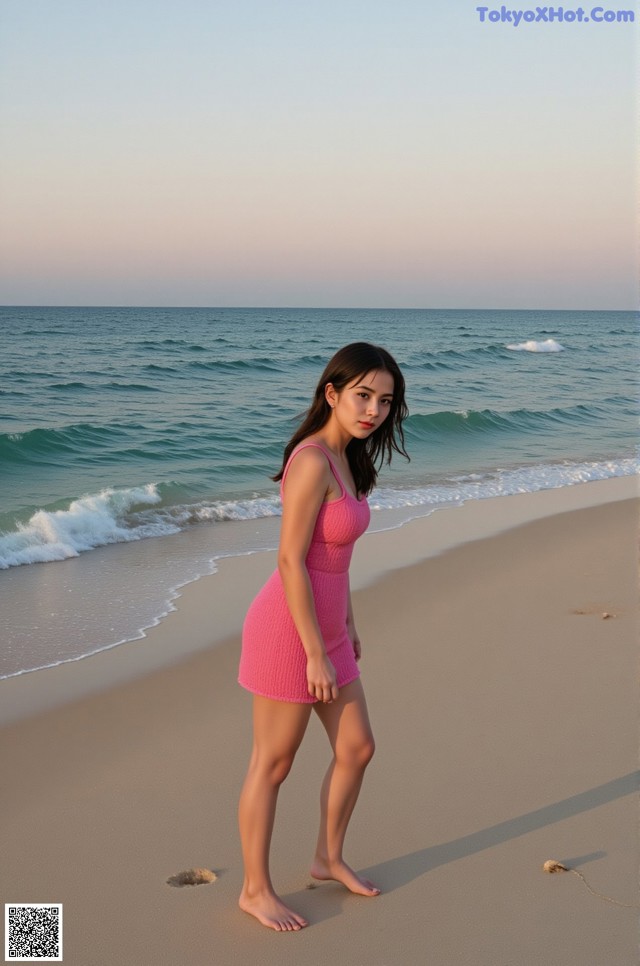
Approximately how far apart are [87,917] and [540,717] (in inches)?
93.2

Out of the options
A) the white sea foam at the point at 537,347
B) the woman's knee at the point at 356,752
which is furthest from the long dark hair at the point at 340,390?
the white sea foam at the point at 537,347

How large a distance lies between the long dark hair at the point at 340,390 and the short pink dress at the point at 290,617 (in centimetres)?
14

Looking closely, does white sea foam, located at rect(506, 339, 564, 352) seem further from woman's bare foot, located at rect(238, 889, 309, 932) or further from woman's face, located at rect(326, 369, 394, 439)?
woman's bare foot, located at rect(238, 889, 309, 932)

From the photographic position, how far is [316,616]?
3088mm

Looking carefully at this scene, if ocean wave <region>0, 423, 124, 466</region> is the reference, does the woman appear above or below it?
above

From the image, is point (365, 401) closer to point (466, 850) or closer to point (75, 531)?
point (466, 850)

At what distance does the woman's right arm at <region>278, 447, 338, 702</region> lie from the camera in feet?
9.87

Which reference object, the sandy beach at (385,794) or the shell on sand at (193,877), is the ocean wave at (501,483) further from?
the shell on sand at (193,877)

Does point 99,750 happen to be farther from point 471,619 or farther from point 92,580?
point 92,580

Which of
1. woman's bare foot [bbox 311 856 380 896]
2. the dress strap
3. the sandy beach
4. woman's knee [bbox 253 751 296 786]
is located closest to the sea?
the dress strap

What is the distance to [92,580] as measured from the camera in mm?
7848

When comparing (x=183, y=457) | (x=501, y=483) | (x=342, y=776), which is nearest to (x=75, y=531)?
(x=183, y=457)

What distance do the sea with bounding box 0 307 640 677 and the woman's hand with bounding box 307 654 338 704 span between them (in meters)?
0.99

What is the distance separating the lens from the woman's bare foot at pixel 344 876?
3340 mm
